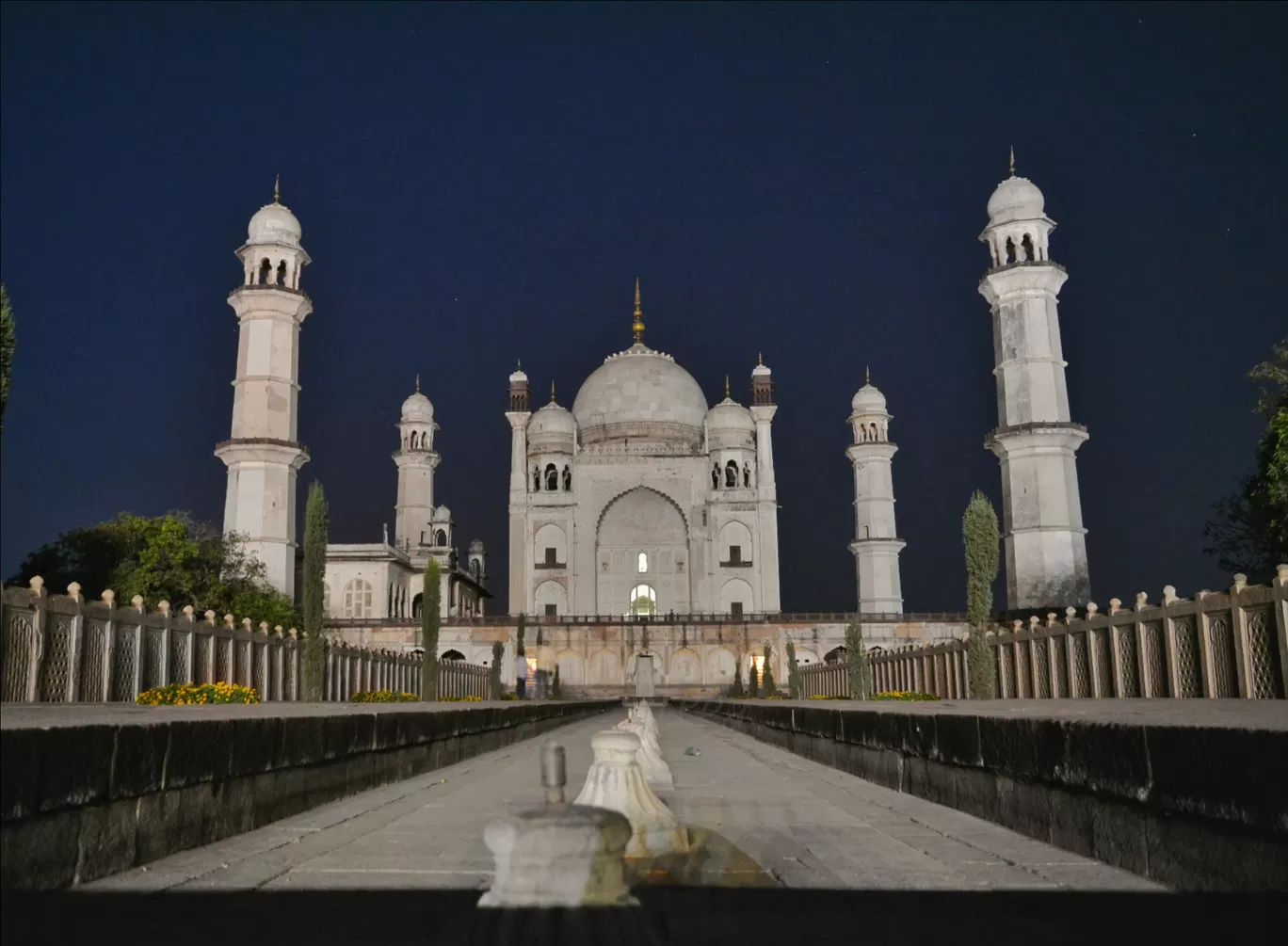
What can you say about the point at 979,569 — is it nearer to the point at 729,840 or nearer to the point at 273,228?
the point at 729,840

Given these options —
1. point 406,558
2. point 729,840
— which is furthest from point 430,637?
point 406,558

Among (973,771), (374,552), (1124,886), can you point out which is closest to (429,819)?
(973,771)

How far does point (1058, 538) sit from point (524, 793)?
2855cm

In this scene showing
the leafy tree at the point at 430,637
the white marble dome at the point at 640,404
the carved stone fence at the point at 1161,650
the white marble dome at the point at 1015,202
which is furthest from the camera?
the white marble dome at the point at 640,404

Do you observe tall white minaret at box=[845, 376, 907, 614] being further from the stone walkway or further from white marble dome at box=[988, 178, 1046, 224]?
the stone walkway

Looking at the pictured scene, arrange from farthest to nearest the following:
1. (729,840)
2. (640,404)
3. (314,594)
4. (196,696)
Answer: (640,404) → (314,594) → (196,696) → (729,840)

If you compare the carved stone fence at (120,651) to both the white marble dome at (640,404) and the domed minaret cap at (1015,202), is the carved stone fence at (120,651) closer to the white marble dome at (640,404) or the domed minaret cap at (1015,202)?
the domed minaret cap at (1015,202)

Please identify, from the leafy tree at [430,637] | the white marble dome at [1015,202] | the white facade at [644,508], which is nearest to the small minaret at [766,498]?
the white facade at [644,508]

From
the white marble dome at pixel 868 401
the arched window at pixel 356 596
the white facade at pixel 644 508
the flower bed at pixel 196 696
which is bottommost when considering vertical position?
the flower bed at pixel 196 696

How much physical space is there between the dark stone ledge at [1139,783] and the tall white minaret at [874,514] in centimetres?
4078

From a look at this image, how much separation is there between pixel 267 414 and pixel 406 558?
50.8 feet

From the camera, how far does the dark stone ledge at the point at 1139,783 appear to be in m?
2.71

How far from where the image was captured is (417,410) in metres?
51.0

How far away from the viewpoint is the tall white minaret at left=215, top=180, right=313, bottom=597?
106 feet
